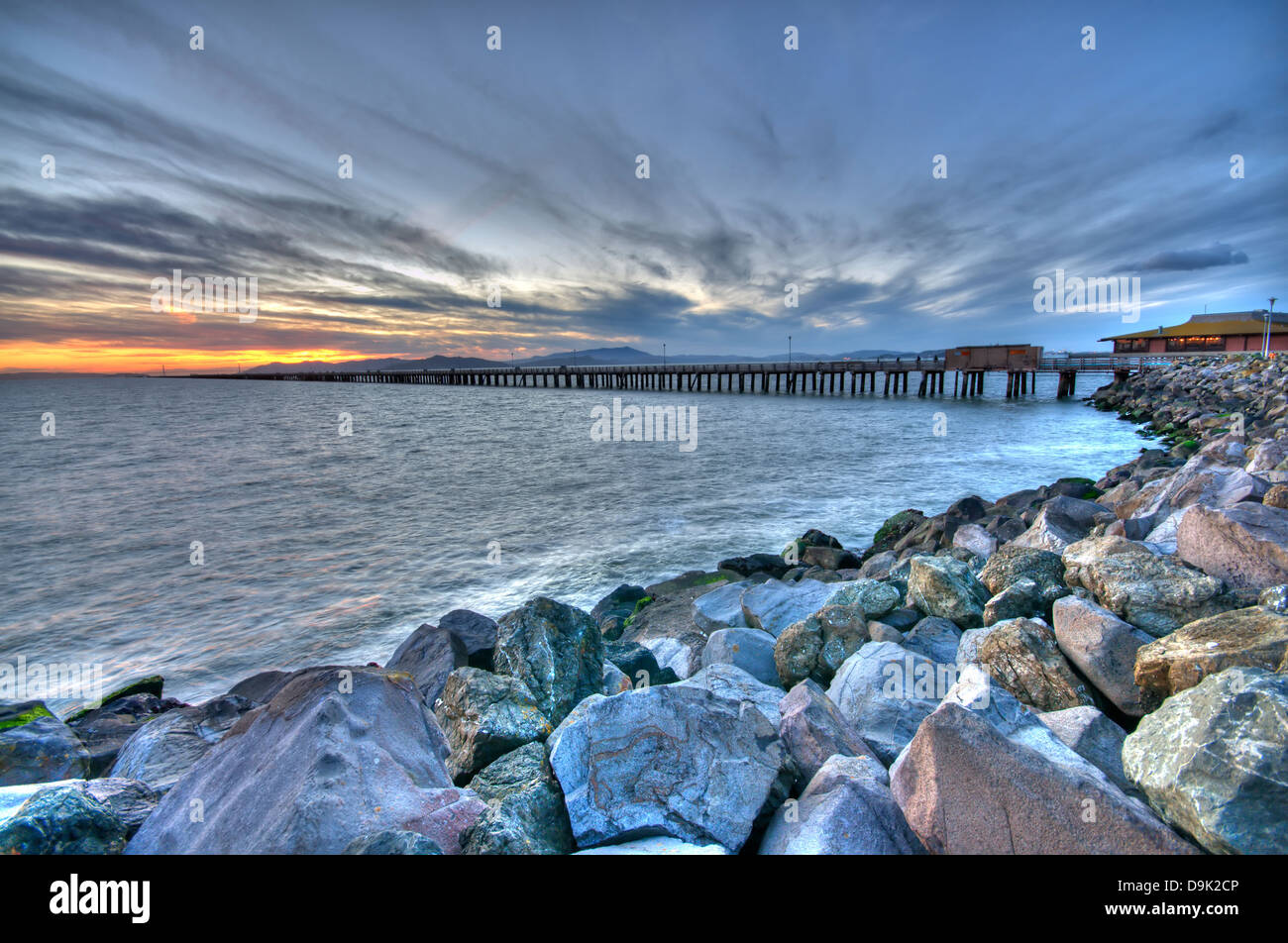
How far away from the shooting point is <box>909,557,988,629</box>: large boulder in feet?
18.5

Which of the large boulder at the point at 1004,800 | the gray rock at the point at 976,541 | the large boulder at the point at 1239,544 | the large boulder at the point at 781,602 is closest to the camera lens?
the large boulder at the point at 1004,800

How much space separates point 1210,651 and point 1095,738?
3.14 feet

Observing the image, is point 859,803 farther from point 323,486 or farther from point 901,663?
point 323,486

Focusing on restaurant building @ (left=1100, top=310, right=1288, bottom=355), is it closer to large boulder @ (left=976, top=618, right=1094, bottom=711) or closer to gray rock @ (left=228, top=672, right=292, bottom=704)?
large boulder @ (left=976, top=618, right=1094, bottom=711)

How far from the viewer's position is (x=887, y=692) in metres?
4.28

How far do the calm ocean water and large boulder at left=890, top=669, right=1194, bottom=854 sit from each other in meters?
8.92

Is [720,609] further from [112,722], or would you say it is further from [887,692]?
[112,722]

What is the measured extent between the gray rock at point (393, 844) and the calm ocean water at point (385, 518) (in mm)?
7809

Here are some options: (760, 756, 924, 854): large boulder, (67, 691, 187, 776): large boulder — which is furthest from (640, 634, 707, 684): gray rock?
(67, 691, 187, 776): large boulder

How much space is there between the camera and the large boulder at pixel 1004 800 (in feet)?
7.76

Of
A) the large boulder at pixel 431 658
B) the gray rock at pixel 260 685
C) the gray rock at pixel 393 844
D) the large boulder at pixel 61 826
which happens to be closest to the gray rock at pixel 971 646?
the gray rock at pixel 393 844

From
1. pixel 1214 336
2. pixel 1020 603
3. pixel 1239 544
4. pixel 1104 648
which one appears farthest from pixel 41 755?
pixel 1214 336

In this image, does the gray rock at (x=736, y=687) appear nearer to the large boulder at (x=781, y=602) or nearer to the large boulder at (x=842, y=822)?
the large boulder at (x=842, y=822)
